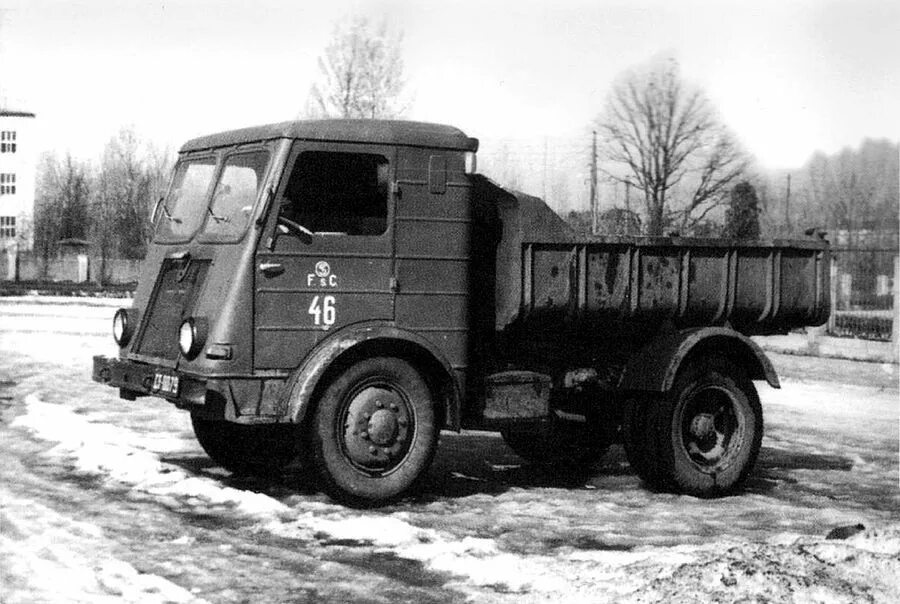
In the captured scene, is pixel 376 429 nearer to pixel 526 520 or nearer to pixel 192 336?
pixel 526 520

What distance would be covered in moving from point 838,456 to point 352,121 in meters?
5.88

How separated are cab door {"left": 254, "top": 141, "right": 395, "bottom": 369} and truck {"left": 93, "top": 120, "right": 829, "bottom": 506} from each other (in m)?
0.01

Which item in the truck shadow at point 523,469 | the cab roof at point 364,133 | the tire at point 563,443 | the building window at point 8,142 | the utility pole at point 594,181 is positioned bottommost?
the truck shadow at point 523,469

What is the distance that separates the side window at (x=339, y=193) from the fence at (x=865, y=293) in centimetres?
1573

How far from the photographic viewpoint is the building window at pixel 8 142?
6066 cm

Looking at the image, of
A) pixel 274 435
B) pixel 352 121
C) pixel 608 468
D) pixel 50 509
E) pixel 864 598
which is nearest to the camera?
pixel 864 598

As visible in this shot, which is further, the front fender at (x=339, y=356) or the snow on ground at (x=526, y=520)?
the front fender at (x=339, y=356)

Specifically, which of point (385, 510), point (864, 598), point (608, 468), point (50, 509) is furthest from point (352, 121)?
point (864, 598)

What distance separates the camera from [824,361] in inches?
901

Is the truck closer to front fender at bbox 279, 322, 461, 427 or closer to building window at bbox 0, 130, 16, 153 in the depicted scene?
front fender at bbox 279, 322, 461, 427

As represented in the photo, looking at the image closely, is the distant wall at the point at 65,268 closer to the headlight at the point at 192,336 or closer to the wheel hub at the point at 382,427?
the headlight at the point at 192,336

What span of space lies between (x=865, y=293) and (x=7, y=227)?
59504 mm

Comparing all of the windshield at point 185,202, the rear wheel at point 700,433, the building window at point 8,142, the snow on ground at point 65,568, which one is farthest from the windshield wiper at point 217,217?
the building window at point 8,142

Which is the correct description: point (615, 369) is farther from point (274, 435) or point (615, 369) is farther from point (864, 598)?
point (864, 598)
